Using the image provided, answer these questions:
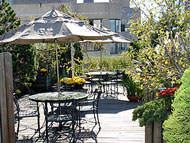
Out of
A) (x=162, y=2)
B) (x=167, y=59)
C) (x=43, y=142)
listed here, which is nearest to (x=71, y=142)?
(x=43, y=142)

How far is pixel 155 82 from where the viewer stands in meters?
4.64

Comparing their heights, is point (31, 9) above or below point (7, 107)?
above

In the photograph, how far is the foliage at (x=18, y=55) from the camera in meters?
7.95

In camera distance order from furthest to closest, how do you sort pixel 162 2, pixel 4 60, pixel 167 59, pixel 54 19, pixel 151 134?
1. pixel 54 19
2. pixel 162 2
3. pixel 167 59
4. pixel 151 134
5. pixel 4 60

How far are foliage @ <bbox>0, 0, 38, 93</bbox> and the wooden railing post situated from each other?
5.38 m

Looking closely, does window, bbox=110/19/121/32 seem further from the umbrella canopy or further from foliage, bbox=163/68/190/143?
foliage, bbox=163/68/190/143

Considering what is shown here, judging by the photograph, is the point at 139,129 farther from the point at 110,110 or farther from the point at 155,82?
the point at 110,110

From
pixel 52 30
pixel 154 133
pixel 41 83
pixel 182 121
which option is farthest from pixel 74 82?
pixel 182 121

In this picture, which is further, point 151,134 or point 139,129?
point 139,129

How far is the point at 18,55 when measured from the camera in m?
9.10

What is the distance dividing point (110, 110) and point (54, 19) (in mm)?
3350

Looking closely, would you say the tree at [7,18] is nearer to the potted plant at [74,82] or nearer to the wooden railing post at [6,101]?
the potted plant at [74,82]

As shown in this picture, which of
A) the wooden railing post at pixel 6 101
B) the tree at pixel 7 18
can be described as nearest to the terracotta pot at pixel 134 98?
the tree at pixel 7 18

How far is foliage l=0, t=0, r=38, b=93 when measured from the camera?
313 inches
